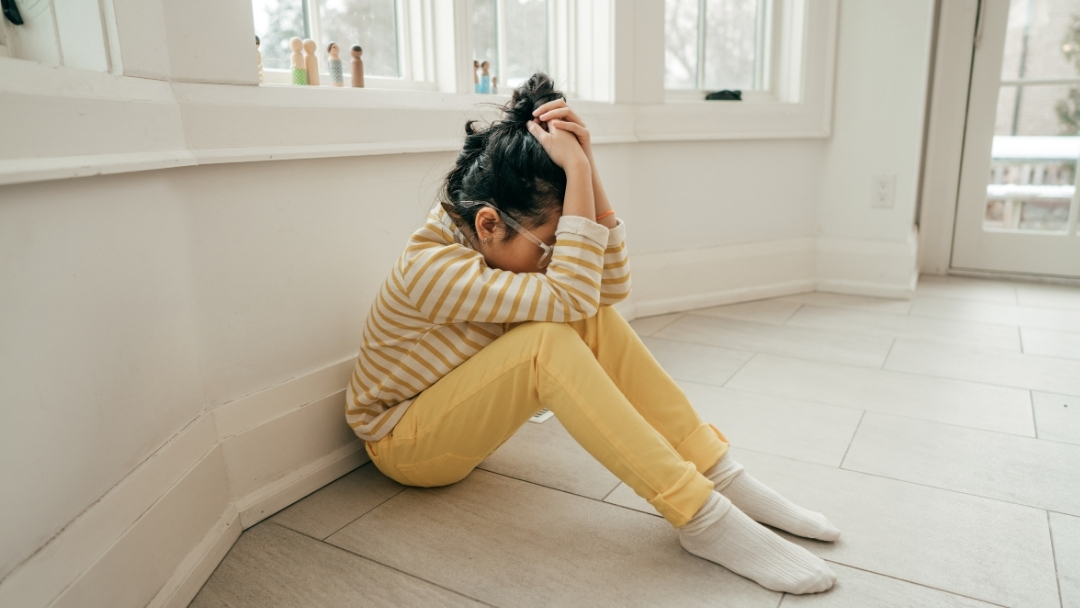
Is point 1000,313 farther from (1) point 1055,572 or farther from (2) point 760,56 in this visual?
(1) point 1055,572

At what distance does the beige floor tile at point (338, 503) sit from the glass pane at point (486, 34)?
45.1 inches

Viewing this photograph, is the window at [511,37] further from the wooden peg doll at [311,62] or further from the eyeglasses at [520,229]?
the eyeglasses at [520,229]

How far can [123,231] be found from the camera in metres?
0.92

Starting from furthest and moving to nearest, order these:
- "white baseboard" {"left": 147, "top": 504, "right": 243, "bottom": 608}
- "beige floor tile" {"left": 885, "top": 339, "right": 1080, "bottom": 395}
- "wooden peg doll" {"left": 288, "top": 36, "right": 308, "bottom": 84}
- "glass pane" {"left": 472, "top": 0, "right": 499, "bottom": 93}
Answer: "glass pane" {"left": 472, "top": 0, "right": 499, "bottom": 93}
"beige floor tile" {"left": 885, "top": 339, "right": 1080, "bottom": 395}
"wooden peg doll" {"left": 288, "top": 36, "right": 308, "bottom": 84}
"white baseboard" {"left": 147, "top": 504, "right": 243, "bottom": 608}

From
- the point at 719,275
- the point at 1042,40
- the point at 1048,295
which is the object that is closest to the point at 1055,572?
the point at 719,275

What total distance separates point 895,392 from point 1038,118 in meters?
1.75

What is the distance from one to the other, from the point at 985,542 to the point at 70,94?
1395mm

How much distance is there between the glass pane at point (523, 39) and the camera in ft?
6.74

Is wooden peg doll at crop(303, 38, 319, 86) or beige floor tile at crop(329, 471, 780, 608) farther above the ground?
wooden peg doll at crop(303, 38, 319, 86)

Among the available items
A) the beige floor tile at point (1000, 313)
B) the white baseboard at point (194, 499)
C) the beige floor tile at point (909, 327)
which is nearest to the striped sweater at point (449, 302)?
the white baseboard at point (194, 499)

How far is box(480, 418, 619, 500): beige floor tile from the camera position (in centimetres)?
133

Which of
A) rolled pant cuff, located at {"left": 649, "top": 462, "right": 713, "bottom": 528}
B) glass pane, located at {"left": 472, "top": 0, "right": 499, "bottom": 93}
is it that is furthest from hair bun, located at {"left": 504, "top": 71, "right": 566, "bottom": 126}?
glass pane, located at {"left": 472, "top": 0, "right": 499, "bottom": 93}

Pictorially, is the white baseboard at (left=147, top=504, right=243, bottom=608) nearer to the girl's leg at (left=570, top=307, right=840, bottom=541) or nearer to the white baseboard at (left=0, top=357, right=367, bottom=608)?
the white baseboard at (left=0, top=357, right=367, bottom=608)

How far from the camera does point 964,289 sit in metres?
2.77
